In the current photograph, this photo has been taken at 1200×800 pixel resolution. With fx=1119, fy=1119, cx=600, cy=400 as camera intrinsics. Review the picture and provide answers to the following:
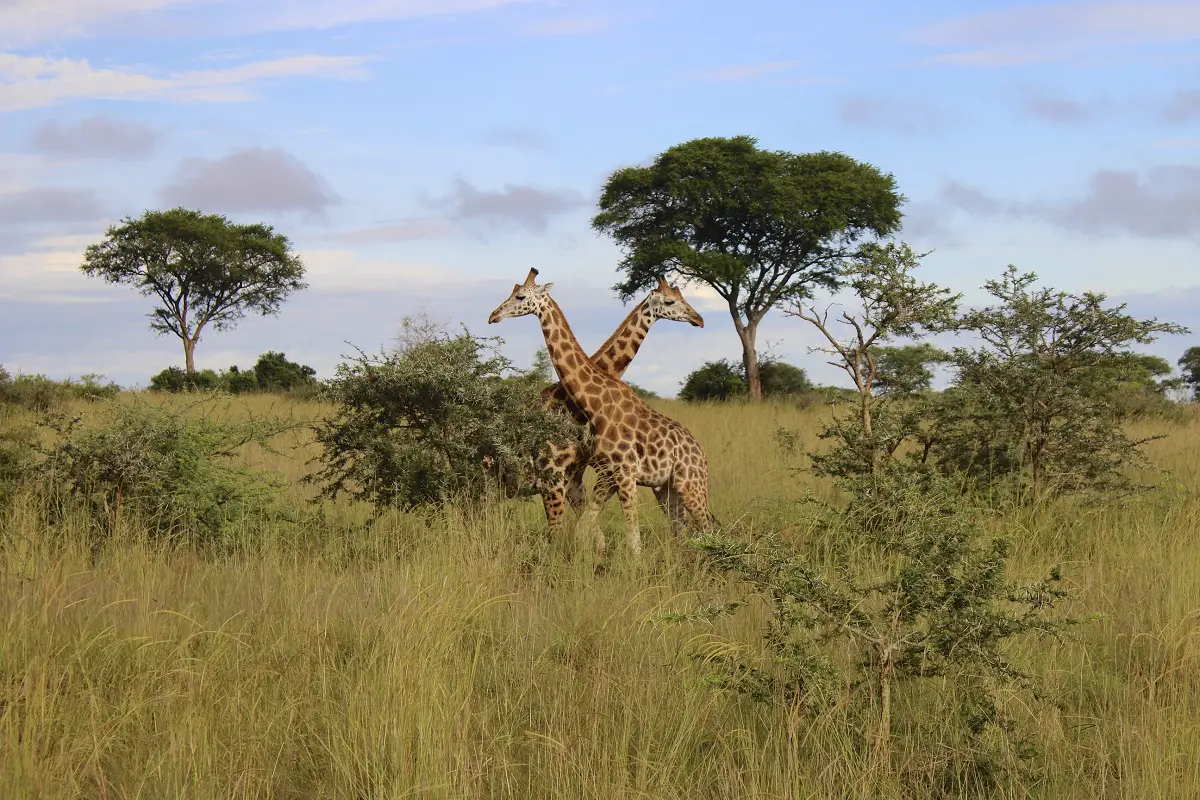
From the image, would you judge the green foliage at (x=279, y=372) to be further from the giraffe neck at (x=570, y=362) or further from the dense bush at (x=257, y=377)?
the giraffe neck at (x=570, y=362)

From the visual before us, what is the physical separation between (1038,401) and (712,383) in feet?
64.5

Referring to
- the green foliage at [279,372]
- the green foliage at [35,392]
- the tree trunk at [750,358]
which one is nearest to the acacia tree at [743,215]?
the tree trunk at [750,358]

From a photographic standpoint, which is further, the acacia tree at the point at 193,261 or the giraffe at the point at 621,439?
the acacia tree at the point at 193,261

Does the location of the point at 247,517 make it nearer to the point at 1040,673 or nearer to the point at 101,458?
the point at 101,458

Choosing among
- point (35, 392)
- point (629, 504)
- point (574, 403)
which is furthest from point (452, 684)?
point (35, 392)

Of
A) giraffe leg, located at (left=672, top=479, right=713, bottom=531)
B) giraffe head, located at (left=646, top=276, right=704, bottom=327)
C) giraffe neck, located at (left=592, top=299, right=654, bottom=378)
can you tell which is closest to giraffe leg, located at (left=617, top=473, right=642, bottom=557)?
giraffe leg, located at (left=672, top=479, right=713, bottom=531)

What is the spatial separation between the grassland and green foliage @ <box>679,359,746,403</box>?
854 inches

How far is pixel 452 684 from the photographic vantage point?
4680 mm

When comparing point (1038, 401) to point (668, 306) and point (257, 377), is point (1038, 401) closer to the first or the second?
point (668, 306)

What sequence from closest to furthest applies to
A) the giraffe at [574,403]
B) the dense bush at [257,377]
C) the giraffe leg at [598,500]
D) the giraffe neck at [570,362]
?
the giraffe leg at [598,500] → the giraffe at [574,403] → the giraffe neck at [570,362] → the dense bush at [257,377]

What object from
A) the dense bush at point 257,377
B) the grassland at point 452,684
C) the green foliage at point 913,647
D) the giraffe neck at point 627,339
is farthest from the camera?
the dense bush at point 257,377

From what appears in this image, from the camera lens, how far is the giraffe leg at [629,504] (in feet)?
25.6

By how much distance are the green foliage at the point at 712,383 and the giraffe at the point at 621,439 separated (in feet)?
65.9

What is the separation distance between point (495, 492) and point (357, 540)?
1017 millimetres
